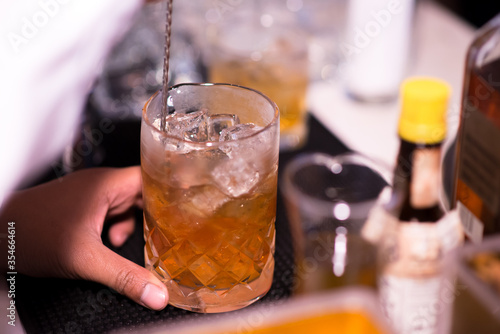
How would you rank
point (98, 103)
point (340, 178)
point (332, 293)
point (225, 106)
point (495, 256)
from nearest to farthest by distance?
point (495, 256)
point (332, 293)
point (225, 106)
point (340, 178)
point (98, 103)

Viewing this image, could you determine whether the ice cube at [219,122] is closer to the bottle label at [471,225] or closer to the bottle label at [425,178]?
the bottle label at [425,178]

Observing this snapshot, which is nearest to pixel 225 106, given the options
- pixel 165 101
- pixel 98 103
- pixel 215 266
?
pixel 165 101

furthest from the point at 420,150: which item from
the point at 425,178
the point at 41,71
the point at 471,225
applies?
the point at 41,71

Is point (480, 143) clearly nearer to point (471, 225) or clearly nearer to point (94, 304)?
point (471, 225)

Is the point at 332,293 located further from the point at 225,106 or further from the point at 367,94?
the point at 367,94

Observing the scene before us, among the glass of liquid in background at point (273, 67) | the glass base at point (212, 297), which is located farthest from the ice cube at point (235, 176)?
the glass of liquid in background at point (273, 67)

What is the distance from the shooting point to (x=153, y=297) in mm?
764

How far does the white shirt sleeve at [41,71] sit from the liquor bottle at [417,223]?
434mm

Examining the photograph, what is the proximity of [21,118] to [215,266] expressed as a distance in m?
0.29

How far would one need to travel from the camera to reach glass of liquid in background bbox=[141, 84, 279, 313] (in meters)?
0.72

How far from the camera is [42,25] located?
0.83 meters

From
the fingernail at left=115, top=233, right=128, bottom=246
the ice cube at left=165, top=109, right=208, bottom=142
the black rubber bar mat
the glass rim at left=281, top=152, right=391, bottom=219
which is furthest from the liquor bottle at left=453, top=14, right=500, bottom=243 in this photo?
the fingernail at left=115, top=233, right=128, bottom=246

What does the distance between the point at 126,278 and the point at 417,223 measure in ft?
1.24

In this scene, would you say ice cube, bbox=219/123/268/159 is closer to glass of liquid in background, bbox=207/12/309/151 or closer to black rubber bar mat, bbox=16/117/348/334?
black rubber bar mat, bbox=16/117/348/334
